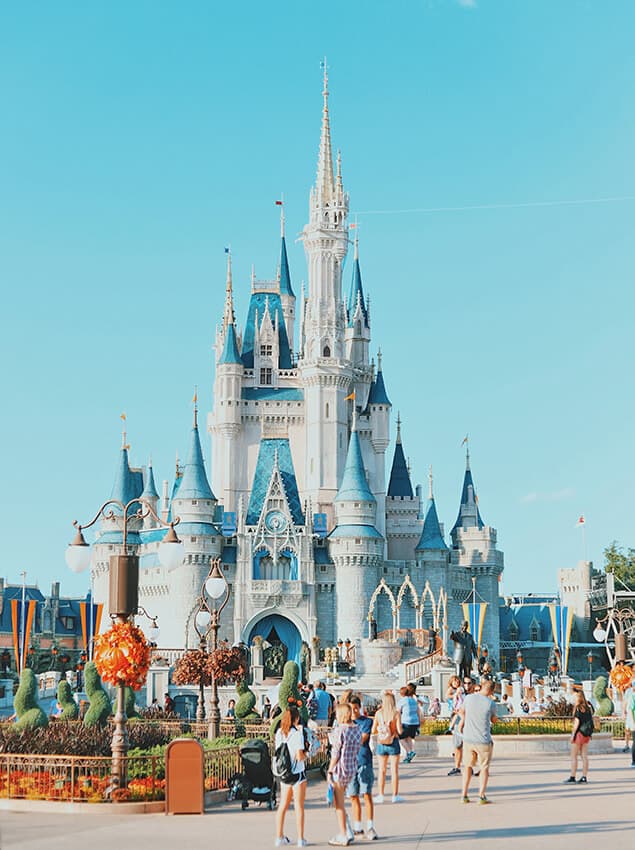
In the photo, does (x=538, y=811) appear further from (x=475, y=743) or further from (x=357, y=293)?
(x=357, y=293)

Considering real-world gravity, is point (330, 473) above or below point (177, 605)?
above

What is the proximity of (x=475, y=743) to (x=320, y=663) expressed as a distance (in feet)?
180

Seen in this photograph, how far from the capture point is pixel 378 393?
85.8 meters

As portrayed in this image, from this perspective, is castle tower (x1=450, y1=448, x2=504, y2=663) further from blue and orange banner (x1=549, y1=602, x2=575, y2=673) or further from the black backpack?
the black backpack

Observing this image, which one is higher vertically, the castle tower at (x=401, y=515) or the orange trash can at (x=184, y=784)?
the castle tower at (x=401, y=515)

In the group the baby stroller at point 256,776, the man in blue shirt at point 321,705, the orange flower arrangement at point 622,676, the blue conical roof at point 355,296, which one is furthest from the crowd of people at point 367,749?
the blue conical roof at point 355,296

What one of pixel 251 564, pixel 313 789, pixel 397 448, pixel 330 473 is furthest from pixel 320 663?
pixel 313 789

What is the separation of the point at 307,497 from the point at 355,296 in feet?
57.1

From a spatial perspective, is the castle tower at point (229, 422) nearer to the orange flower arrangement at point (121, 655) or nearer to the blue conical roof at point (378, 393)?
the blue conical roof at point (378, 393)

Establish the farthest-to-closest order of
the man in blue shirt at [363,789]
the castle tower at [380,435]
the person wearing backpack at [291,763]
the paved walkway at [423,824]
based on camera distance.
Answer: the castle tower at [380,435], the man in blue shirt at [363,789], the person wearing backpack at [291,763], the paved walkway at [423,824]

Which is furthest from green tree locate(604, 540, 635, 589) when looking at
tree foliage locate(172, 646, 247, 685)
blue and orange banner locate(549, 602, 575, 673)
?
tree foliage locate(172, 646, 247, 685)

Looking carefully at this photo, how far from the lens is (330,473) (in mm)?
79312

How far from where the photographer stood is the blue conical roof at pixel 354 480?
75000mm

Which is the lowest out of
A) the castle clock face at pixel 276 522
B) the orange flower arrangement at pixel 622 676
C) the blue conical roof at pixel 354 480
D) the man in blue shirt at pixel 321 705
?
the man in blue shirt at pixel 321 705
